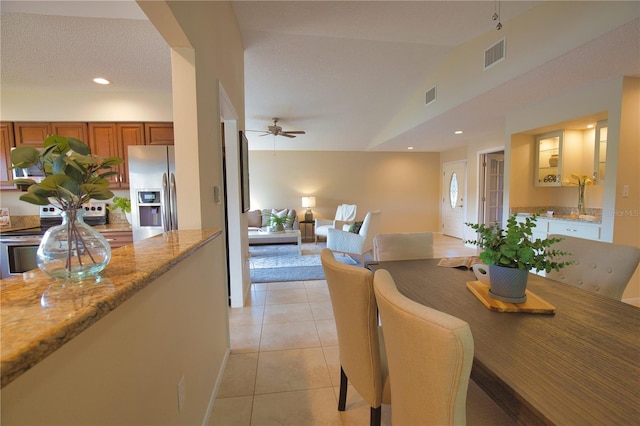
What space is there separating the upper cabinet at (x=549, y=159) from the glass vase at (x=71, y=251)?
471 cm

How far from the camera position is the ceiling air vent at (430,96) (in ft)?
13.1

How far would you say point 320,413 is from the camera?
1496 mm

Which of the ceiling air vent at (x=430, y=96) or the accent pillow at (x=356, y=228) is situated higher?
the ceiling air vent at (x=430, y=96)

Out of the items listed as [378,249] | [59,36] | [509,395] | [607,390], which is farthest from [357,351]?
[59,36]

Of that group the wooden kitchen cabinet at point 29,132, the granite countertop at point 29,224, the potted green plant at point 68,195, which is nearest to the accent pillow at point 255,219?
the granite countertop at point 29,224

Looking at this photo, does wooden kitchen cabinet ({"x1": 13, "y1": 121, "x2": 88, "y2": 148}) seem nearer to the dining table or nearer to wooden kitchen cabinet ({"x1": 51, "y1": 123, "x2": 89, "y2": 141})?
wooden kitchen cabinet ({"x1": 51, "y1": 123, "x2": 89, "y2": 141})

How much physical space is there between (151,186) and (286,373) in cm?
226

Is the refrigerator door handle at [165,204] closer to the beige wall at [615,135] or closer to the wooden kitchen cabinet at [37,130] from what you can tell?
the wooden kitchen cabinet at [37,130]

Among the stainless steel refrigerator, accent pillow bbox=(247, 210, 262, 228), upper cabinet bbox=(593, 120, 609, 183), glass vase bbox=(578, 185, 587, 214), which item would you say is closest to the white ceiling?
upper cabinet bbox=(593, 120, 609, 183)

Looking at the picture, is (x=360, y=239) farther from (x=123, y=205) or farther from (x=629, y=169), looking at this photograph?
(x=123, y=205)

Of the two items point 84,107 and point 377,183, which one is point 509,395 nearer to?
point 84,107

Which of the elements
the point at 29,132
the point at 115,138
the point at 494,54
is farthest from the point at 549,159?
the point at 29,132

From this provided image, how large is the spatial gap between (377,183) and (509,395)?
6860 millimetres

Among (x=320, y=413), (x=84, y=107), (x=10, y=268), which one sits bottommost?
(x=320, y=413)
